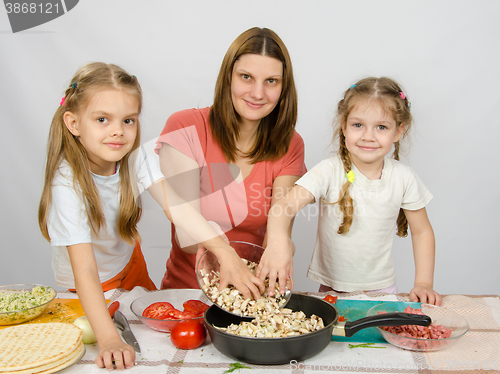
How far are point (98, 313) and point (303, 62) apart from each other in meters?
1.75

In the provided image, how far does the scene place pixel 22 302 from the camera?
3.95ft

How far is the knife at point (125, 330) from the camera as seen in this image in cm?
105

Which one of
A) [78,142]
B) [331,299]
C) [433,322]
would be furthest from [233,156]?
[433,322]

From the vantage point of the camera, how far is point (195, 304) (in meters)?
1.20

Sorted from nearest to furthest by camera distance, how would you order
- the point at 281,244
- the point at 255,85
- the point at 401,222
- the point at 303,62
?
the point at 281,244
the point at 255,85
the point at 401,222
the point at 303,62

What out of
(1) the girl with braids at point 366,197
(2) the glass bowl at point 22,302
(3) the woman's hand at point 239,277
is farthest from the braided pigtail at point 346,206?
(2) the glass bowl at point 22,302

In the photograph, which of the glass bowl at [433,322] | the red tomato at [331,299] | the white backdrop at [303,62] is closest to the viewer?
the glass bowl at [433,322]

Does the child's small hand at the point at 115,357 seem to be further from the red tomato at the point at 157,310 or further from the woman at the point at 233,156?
the woman at the point at 233,156

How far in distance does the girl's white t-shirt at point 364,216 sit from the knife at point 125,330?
0.72 metres

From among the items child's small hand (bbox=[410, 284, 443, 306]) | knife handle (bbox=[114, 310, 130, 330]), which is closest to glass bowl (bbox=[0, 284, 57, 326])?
knife handle (bbox=[114, 310, 130, 330])

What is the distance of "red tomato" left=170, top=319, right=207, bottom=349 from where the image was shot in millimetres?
1048

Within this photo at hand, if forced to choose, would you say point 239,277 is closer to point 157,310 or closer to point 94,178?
point 157,310

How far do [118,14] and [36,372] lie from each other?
192 centimetres

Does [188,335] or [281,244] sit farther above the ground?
[281,244]
